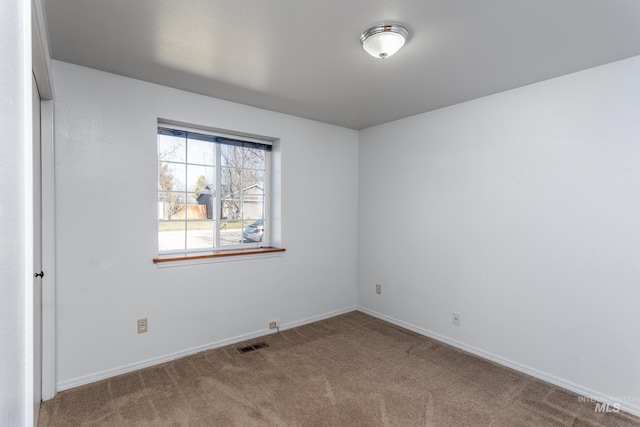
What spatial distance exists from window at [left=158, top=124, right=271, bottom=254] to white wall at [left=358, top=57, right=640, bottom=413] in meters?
1.58

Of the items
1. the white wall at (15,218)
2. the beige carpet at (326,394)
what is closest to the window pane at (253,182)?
the beige carpet at (326,394)

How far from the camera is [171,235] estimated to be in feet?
9.96

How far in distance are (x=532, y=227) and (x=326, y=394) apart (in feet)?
6.95

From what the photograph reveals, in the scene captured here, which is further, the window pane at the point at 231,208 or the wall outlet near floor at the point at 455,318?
the window pane at the point at 231,208

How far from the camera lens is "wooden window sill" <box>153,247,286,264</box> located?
2.82 meters

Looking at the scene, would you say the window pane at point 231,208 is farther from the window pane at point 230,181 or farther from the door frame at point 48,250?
the door frame at point 48,250

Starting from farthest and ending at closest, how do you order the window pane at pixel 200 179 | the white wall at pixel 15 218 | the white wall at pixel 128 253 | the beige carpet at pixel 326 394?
the window pane at pixel 200 179 < the white wall at pixel 128 253 < the beige carpet at pixel 326 394 < the white wall at pixel 15 218

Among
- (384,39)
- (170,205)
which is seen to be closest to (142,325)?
(170,205)

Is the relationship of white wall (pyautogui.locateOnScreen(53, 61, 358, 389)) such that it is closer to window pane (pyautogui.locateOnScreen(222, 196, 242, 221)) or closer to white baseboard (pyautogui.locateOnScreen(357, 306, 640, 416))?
window pane (pyautogui.locateOnScreen(222, 196, 242, 221))

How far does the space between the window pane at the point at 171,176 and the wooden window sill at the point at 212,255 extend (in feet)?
2.08

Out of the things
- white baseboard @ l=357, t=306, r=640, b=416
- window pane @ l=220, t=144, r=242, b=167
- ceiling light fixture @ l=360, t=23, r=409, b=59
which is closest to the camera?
ceiling light fixture @ l=360, t=23, r=409, b=59

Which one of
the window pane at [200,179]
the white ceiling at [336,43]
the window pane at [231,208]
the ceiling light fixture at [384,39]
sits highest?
the white ceiling at [336,43]

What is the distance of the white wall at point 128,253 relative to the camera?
7.81 ft

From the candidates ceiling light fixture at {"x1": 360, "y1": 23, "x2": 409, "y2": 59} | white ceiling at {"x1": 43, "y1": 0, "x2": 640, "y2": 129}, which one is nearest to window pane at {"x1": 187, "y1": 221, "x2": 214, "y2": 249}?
white ceiling at {"x1": 43, "y1": 0, "x2": 640, "y2": 129}
